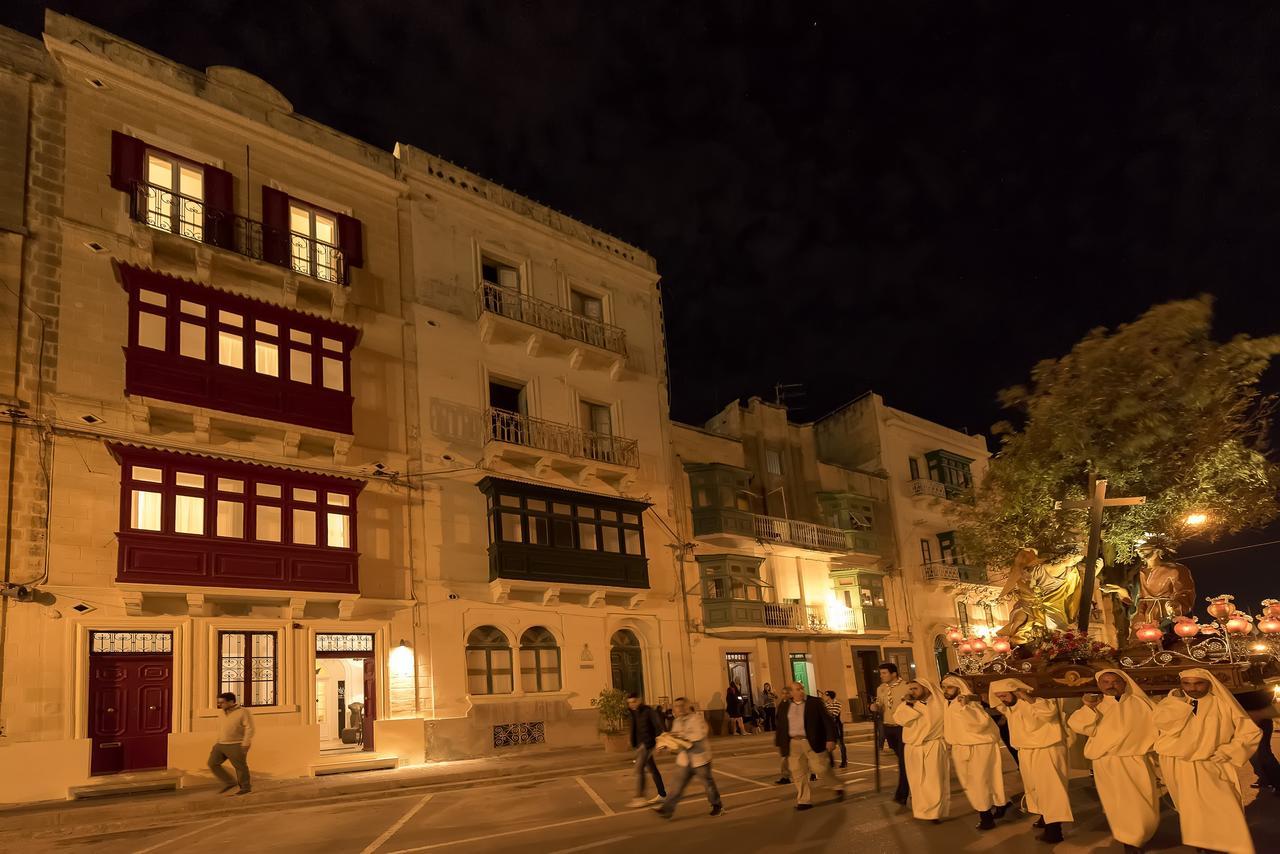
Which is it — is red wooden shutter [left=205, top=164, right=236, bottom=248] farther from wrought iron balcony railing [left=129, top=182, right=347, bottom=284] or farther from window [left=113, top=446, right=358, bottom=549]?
window [left=113, top=446, right=358, bottom=549]

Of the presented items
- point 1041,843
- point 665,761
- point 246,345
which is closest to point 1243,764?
point 1041,843

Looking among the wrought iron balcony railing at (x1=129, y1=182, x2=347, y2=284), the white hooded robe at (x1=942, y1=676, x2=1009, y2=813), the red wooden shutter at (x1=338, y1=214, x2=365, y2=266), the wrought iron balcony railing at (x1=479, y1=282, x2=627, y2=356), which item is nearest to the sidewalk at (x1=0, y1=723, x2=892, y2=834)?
the white hooded robe at (x1=942, y1=676, x2=1009, y2=813)

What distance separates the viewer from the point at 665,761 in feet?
65.3

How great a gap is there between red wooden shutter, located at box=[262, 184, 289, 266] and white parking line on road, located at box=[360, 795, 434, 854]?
1252 cm

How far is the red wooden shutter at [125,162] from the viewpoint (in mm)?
→ 19219

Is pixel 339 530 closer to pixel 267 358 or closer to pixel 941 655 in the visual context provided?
pixel 267 358

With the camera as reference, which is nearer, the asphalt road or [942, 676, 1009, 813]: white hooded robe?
the asphalt road

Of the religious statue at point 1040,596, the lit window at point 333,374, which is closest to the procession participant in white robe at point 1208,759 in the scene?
the religious statue at point 1040,596

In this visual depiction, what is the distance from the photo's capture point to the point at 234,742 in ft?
51.0

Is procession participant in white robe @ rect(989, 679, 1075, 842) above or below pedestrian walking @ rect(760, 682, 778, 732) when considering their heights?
above

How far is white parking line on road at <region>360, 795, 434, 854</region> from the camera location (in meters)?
10.6

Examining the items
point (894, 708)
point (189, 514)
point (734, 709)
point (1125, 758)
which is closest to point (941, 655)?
point (734, 709)

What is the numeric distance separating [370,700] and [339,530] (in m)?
3.85

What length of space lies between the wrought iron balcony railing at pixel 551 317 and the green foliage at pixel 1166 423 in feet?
43.0
